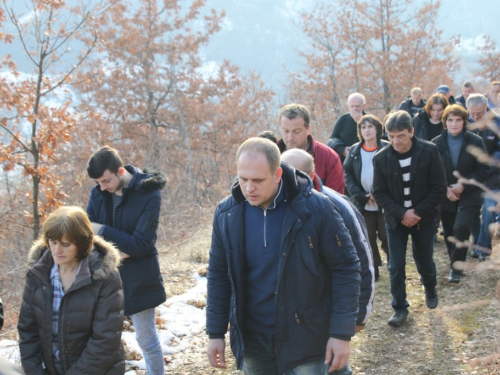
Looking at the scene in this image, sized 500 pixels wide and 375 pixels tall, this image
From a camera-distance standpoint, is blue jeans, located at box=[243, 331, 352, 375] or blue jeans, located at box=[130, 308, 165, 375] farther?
blue jeans, located at box=[130, 308, 165, 375]

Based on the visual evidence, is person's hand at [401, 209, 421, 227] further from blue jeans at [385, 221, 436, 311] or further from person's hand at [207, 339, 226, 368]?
person's hand at [207, 339, 226, 368]

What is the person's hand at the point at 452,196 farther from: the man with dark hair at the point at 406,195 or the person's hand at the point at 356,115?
the person's hand at the point at 356,115

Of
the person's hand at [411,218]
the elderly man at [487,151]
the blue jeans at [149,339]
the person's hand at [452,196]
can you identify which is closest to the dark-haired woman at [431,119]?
the elderly man at [487,151]

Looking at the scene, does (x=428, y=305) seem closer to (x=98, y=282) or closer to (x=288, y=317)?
(x=288, y=317)

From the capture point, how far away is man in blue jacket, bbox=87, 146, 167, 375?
4.28m

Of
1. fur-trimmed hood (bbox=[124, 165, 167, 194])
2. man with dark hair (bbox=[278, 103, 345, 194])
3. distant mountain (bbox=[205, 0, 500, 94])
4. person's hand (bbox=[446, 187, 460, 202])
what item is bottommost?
person's hand (bbox=[446, 187, 460, 202])

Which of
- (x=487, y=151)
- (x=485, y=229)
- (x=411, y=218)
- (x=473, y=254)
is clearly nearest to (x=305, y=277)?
(x=411, y=218)

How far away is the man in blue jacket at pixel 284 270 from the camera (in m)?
2.90

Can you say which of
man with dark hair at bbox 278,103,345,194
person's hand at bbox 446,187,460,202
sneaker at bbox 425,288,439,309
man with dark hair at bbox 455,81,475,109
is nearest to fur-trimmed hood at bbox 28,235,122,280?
man with dark hair at bbox 278,103,345,194

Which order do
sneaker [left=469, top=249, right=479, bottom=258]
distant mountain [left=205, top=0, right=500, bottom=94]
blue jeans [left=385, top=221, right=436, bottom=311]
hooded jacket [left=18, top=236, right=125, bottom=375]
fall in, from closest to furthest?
hooded jacket [left=18, top=236, right=125, bottom=375] < blue jeans [left=385, top=221, right=436, bottom=311] < sneaker [left=469, top=249, right=479, bottom=258] < distant mountain [left=205, top=0, right=500, bottom=94]

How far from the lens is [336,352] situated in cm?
286

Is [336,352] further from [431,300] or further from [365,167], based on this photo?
[365,167]

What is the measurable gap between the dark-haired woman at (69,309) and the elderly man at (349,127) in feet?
16.6

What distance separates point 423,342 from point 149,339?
272 cm
